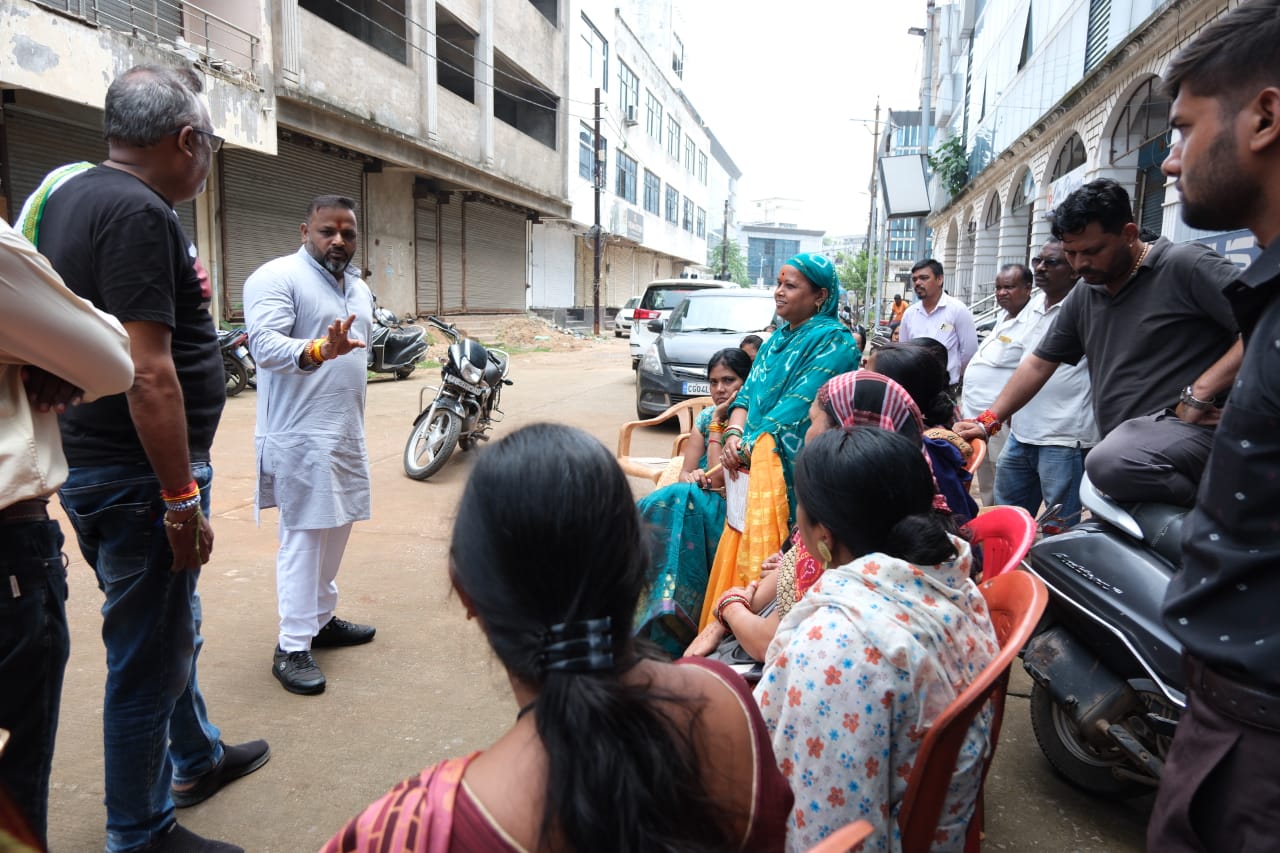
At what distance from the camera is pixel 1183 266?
2.77 m

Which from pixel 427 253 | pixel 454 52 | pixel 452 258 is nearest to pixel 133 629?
pixel 427 253

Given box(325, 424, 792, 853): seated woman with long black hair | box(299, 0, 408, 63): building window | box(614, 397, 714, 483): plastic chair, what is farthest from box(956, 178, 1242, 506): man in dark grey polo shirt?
box(299, 0, 408, 63): building window

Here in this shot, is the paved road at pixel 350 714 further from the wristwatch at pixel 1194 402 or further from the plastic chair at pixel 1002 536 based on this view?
the wristwatch at pixel 1194 402

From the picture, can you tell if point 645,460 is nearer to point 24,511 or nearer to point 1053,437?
point 1053,437

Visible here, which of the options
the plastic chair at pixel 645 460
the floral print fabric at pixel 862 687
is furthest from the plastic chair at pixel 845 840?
the plastic chair at pixel 645 460

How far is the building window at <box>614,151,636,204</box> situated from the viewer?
31258 millimetres

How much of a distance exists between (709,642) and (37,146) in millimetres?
11966

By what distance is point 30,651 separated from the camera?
156cm

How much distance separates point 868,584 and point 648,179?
36443 millimetres

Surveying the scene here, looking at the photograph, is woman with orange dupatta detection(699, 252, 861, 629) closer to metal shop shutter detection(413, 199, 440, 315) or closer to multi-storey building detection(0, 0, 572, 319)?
multi-storey building detection(0, 0, 572, 319)

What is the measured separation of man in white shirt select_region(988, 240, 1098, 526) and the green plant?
21289 mm

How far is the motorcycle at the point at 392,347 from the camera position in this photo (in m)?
12.0

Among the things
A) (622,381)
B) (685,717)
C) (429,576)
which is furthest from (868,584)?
(622,381)

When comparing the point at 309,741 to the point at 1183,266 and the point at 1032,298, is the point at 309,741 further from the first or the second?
→ the point at 1032,298
